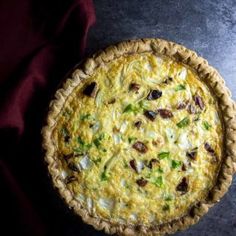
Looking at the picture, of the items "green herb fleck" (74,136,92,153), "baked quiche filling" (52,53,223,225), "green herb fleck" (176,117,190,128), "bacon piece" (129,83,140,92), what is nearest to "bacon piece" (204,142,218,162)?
"baked quiche filling" (52,53,223,225)

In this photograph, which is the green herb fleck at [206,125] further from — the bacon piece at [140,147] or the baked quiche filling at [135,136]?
the bacon piece at [140,147]

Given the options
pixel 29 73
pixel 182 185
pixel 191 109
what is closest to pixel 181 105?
pixel 191 109

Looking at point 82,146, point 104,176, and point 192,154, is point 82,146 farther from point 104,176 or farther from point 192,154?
point 192,154

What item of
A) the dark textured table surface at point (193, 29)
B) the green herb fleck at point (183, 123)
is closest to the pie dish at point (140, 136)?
the green herb fleck at point (183, 123)

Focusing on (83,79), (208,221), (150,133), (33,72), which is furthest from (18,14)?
(208,221)

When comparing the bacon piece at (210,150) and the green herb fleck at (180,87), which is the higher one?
the green herb fleck at (180,87)

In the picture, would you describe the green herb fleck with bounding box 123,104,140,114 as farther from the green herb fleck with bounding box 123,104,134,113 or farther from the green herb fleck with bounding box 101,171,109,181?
the green herb fleck with bounding box 101,171,109,181
